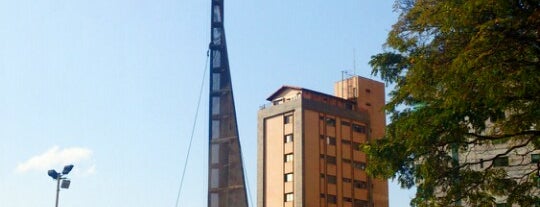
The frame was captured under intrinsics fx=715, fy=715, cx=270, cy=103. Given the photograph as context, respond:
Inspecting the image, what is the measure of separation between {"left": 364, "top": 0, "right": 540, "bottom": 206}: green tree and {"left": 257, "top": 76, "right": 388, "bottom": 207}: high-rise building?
48282mm

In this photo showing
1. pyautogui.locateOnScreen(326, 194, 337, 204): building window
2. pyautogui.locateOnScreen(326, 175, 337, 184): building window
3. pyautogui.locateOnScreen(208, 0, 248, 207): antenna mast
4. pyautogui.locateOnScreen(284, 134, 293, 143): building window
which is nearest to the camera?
pyautogui.locateOnScreen(208, 0, 248, 207): antenna mast

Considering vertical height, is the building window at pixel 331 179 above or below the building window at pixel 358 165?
below

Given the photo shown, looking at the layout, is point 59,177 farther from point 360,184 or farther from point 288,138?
point 360,184

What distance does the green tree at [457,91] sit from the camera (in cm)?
1355

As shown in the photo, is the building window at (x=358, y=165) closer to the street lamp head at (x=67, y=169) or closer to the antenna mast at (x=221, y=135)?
the antenna mast at (x=221, y=135)

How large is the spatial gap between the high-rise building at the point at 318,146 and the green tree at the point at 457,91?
4828 centimetres

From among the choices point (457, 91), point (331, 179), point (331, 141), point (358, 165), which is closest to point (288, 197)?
point (331, 179)

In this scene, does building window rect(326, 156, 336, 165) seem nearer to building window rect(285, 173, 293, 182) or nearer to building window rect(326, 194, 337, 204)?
building window rect(326, 194, 337, 204)

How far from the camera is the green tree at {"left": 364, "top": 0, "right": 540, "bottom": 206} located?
44.4 feet

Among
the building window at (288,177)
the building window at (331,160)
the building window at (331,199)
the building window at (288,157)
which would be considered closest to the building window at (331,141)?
the building window at (331,160)

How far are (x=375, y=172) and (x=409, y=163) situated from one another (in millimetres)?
872

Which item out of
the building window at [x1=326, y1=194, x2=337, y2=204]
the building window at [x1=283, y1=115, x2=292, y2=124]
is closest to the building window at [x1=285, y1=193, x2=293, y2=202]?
the building window at [x1=326, y1=194, x2=337, y2=204]

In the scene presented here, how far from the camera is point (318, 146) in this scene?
67.1 m

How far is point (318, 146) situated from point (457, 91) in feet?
174
